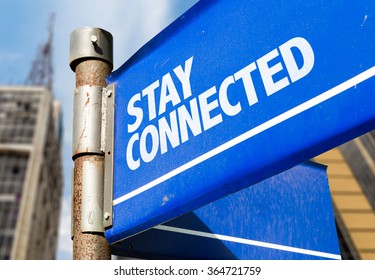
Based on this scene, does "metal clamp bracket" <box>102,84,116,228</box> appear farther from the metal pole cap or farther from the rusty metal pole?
Result: the metal pole cap

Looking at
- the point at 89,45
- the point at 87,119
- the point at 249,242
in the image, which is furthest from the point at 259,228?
the point at 89,45

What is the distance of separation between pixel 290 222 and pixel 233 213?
0.93 feet

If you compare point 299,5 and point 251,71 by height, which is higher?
point 299,5

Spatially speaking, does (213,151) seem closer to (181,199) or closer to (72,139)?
(181,199)

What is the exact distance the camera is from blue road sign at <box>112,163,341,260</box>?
2039 millimetres

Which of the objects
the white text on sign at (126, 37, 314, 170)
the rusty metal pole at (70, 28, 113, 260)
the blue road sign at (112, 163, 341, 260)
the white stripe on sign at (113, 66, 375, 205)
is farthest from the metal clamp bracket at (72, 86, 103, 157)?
the blue road sign at (112, 163, 341, 260)

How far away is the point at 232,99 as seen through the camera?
1688mm

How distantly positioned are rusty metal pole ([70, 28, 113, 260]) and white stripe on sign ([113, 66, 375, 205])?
110mm

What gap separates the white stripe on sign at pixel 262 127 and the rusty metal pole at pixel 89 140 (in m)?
0.11

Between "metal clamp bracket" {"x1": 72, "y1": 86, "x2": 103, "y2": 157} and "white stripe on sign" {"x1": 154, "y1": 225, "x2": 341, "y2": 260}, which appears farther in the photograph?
"white stripe on sign" {"x1": 154, "y1": 225, "x2": 341, "y2": 260}

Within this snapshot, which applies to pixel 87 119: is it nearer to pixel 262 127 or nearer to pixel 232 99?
pixel 232 99

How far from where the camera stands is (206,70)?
1.81m

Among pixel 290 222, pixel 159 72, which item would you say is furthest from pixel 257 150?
pixel 290 222
